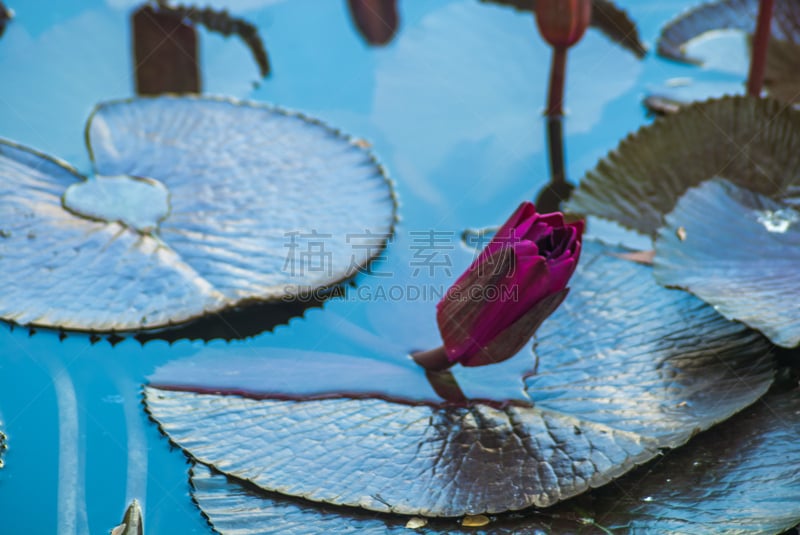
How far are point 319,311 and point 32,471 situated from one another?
0.56 meters

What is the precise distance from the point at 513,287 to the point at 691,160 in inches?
32.3

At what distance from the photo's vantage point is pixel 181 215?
169 centimetres

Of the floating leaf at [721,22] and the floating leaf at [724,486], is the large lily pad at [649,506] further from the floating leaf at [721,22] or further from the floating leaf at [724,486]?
the floating leaf at [721,22]

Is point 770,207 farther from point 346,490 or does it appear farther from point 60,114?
point 60,114

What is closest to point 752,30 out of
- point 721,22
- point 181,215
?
point 721,22

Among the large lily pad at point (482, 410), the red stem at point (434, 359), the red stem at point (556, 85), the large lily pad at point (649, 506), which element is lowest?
the large lily pad at point (649, 506)

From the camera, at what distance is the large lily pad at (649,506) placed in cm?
119

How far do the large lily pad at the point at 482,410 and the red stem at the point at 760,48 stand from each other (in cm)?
76

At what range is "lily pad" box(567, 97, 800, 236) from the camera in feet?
5.80

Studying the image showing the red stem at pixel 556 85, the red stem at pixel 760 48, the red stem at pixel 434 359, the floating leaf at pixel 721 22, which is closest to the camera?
the red stem at pixel 434 359

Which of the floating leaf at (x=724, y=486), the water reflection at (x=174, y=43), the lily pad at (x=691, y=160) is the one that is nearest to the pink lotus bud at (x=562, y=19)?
the lily pad at (x=691, y=160)

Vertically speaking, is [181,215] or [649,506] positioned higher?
[181,215]

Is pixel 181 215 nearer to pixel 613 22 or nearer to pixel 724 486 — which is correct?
pixel 724 486

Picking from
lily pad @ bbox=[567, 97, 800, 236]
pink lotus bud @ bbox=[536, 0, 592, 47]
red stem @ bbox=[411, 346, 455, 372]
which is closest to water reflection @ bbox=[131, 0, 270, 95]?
pink lotus bud @ bbox=[536, 0, 592, 47]
